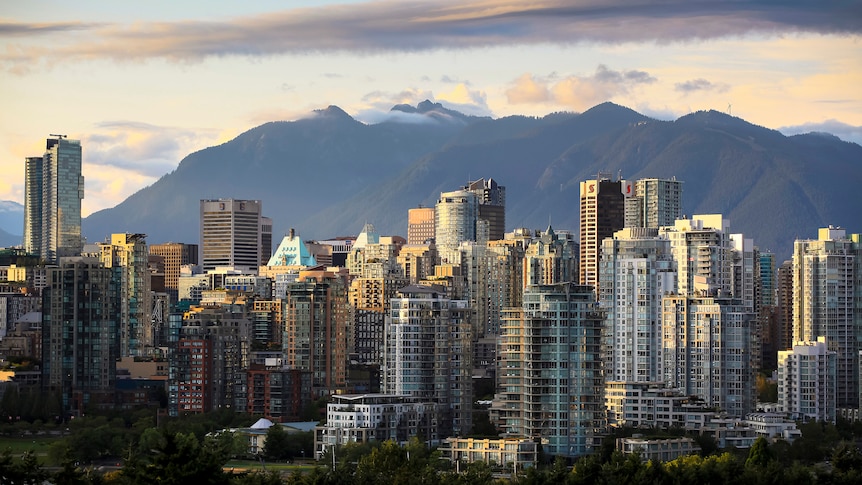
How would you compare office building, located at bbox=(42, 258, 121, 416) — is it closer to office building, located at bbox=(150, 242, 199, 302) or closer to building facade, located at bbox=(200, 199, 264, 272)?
office building, located at bbox=(150, 242, 199, 302)

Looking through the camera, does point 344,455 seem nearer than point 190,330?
Yes

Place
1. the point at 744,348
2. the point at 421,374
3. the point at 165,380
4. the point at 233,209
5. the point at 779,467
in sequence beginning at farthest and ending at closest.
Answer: the point at 233,209, the point at 165,380, the point at 744,348, the point at 421,374, the point at 779,467

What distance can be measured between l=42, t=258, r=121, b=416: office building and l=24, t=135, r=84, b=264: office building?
232 feet

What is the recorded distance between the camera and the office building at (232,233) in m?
184

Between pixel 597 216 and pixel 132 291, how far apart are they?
34.9 metres

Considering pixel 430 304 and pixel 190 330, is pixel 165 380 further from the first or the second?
pixel 430 304

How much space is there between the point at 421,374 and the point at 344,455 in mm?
13397

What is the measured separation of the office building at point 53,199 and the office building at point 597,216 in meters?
52.6

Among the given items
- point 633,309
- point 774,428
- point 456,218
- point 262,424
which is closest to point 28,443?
point 262,424

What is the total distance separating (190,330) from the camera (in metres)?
104

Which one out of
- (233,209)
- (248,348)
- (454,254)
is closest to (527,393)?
(248,348)

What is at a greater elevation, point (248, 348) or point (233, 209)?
point (233, 209)

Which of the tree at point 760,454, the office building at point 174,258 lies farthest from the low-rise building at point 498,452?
the office building at point 174,258

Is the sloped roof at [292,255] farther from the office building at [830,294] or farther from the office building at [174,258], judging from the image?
the office building at [830,294]
